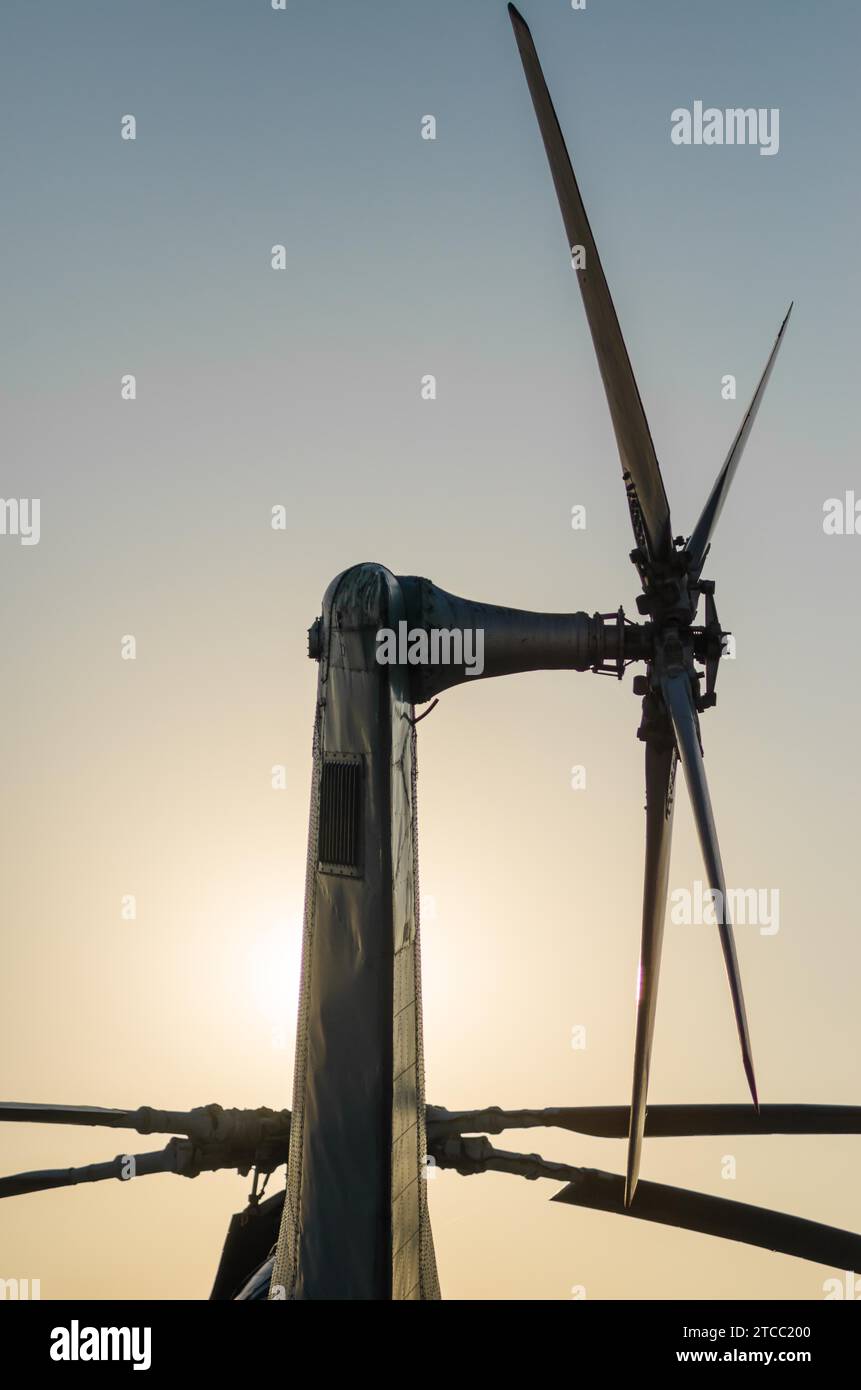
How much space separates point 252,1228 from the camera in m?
22.7

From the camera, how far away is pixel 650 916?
17.3 metres

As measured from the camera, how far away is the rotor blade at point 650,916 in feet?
55.3

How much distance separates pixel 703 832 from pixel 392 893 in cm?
387

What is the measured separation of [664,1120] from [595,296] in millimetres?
11374

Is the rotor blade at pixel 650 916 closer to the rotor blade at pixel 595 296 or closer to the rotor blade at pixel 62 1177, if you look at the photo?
the rotor blade at pixel 595 296

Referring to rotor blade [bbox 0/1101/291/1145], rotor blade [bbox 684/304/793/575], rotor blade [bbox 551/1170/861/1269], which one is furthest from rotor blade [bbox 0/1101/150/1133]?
rotor blade [bbox 684/304/793/575]

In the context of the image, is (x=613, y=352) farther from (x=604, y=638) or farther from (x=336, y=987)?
(x=336, y=987)

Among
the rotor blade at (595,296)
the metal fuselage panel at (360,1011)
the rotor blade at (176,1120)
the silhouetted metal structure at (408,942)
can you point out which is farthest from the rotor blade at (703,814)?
the rotor blade at (176,1120)

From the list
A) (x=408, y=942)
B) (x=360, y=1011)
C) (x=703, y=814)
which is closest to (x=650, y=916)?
(x=703, y=814)

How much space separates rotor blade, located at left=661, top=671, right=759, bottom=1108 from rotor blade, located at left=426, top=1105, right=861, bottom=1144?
18.2ft

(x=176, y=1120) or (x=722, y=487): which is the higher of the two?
(x=722, y=487)

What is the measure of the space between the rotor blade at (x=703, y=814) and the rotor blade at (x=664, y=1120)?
18.2ft

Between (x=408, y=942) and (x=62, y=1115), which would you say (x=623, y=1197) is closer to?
(x=408, y=942)
